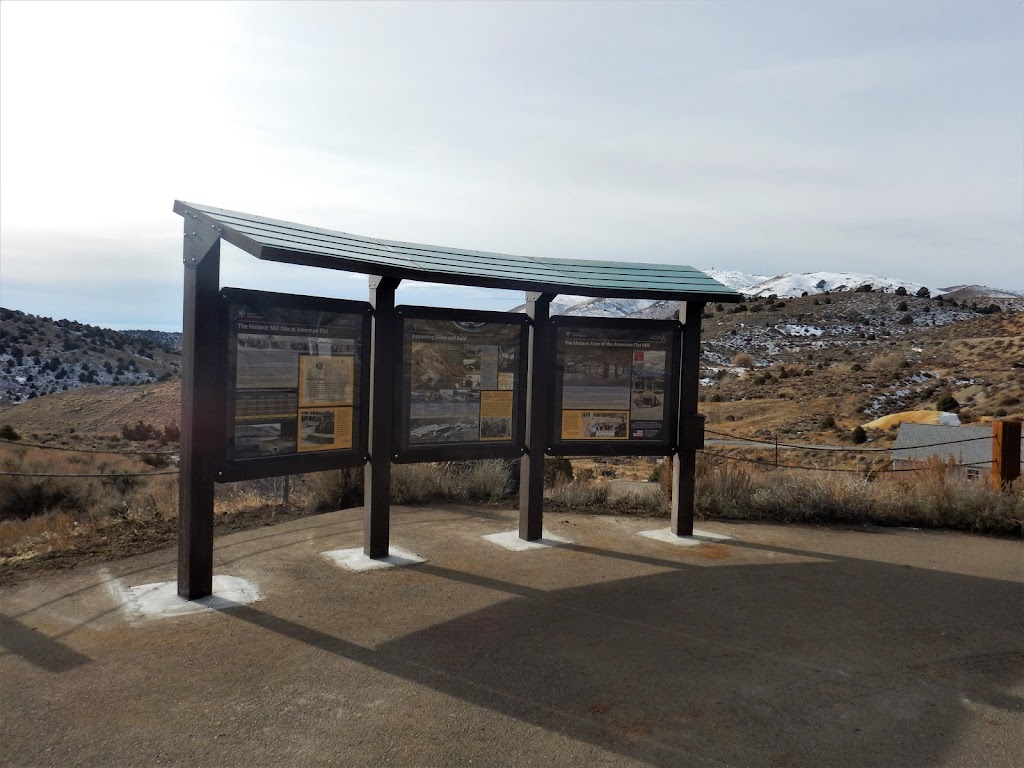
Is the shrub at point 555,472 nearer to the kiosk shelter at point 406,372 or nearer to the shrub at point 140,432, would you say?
the kiosk shelter at point 406,372

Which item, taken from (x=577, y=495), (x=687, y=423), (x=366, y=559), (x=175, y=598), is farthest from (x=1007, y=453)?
(x=175, y=598)

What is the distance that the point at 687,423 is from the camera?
8039mm

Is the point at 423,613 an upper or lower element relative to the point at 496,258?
lower

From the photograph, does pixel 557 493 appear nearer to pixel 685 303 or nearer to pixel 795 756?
pixel 685 303

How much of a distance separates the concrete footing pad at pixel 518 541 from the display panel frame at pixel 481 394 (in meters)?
0.83

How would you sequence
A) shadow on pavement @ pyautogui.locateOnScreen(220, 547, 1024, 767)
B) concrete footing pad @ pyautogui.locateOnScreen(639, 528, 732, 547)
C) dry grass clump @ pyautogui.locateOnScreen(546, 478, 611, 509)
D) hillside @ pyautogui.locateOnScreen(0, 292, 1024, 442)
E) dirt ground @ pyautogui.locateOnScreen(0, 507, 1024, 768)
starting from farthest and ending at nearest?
hillside @ pyautogui.locateOnScreen(0, 292, 1024, 442) → dry grass clump @ pyautogui.locateOnScreen(546, 478, 611, 509) → concrete footing pad @ pyautogui.locateOnScreen(639, 528, 732, 547) → shadow on pavement @ pyautogui.locateOnScreen(220, 547, 1024, 767) → dirt ground @ pyautogui.locateOnScreen(0, 507, 1024, 768)

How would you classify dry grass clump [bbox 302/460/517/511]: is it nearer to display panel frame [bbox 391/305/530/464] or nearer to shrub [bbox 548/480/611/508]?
shrub [bbox 548/480/611/508]

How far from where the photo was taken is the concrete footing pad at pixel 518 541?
7512mm

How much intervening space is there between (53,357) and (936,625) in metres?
64.4

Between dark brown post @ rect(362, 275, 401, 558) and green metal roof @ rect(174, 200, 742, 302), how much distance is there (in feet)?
1.28

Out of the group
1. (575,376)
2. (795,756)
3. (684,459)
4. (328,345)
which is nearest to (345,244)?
(328,345)

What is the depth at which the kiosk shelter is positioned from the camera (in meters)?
5.64

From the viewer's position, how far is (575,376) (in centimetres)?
785

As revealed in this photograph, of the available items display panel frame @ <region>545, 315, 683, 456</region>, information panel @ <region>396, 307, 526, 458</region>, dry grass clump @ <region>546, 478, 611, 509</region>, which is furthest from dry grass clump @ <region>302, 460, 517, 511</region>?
information panel @ <region>396, 307, 526, 458</region>
